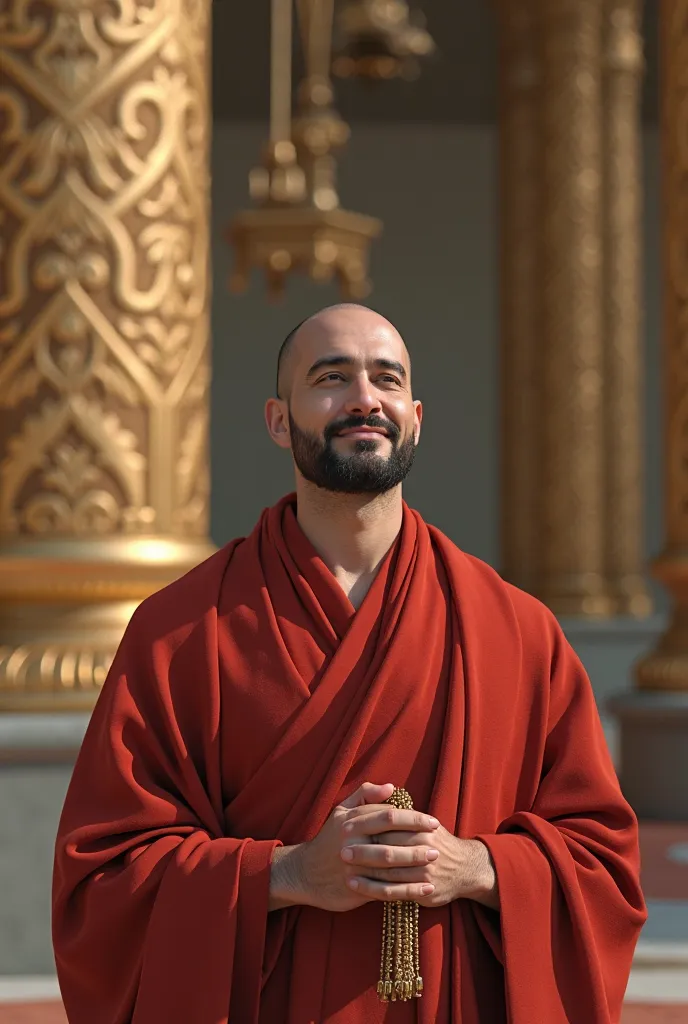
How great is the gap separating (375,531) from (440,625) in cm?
15

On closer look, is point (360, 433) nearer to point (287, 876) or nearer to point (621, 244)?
point (287, 876)

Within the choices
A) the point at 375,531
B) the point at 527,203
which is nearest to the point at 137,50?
the point at 375,531

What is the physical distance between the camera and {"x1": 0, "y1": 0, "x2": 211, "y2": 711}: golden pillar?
412cm

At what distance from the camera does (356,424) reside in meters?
2.10

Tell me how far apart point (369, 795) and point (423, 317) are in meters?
13.3

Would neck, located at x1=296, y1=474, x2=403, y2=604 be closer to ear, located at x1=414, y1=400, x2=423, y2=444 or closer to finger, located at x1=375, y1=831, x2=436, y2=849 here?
ear, located at x1=414, y1=400, x2=423, y2=444

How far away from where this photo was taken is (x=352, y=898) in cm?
194

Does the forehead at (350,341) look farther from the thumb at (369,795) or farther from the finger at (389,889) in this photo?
the finger at (389,889)

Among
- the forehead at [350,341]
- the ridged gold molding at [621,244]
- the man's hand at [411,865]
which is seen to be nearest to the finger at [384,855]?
the man's hand at [411,865]

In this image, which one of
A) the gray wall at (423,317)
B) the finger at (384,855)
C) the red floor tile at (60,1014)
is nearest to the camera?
the finger at (384,855)

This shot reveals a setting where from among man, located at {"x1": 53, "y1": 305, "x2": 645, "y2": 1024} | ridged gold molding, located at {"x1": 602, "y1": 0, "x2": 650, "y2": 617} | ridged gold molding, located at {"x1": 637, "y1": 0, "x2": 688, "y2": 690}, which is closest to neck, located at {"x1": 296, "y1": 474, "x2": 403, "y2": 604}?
man, located at {"x1": 53, "y1": 305, "x2": 645, "y2": 1024}

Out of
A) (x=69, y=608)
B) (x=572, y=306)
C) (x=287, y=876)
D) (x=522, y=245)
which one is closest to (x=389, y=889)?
(x=287, y=876)

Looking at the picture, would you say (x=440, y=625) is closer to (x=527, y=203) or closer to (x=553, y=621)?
(x=553, y=621)

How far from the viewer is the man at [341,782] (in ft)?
6.59
